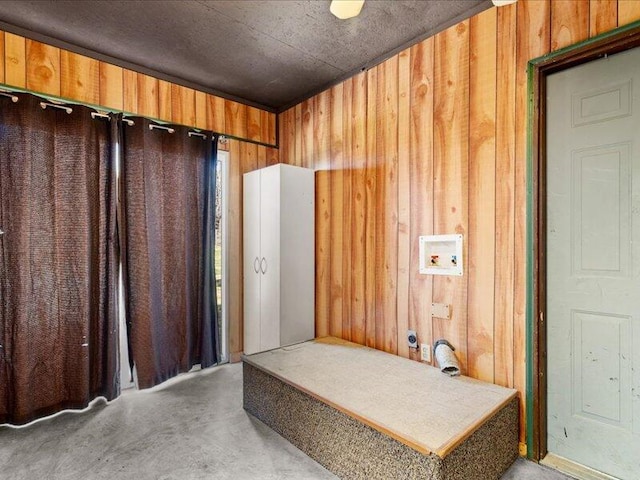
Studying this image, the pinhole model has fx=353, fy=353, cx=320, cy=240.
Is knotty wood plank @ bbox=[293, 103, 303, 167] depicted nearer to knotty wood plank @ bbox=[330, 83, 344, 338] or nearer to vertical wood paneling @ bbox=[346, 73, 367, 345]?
knotty wood plank @ bbox=[330, 83, 344, 338]

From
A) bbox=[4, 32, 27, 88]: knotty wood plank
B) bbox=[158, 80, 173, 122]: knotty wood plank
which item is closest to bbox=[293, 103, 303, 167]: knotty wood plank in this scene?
bbox=[158, 80, 173, 122]: knotty wood plank

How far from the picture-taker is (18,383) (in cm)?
220

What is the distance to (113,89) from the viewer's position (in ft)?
8.63

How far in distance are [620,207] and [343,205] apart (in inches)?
69.6

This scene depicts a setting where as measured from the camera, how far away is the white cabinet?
9.65ft

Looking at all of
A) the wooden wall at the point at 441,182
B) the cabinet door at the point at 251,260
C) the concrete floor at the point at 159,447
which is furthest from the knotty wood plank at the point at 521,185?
the cabinet door at the point at 251,260

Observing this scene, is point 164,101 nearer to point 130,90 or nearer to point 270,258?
point 130,90

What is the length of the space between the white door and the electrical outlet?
0.66 meters

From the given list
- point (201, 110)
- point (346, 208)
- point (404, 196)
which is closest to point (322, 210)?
point (346, 208)

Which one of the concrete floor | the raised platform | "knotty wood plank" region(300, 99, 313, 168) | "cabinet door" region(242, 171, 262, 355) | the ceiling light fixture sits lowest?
the concrete floor

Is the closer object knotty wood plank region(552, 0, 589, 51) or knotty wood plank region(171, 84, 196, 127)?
knotty wood plank region(552, 0, 589, 51)

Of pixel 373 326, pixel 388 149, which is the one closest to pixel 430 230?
pixel 388 149

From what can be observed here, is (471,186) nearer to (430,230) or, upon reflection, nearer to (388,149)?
(430,230)

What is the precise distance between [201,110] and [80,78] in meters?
0.89
